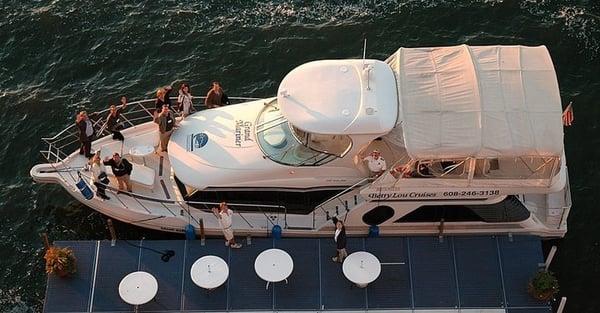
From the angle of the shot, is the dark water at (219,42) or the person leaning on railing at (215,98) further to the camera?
the dark water at (219,42)

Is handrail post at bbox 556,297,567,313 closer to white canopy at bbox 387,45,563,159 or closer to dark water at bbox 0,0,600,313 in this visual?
white canopy at bbox 387,45,563,159

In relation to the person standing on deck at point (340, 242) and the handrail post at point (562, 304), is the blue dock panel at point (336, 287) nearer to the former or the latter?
the person standing on deck at point (340, 242)

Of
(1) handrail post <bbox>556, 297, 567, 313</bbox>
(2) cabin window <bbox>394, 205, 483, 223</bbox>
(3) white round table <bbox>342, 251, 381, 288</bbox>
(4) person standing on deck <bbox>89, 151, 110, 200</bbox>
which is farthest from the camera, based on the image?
(4) person standing on deck <bbox>89, 151, 110, 200</bbox>

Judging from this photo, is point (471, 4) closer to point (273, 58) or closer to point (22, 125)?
point (273, 58)

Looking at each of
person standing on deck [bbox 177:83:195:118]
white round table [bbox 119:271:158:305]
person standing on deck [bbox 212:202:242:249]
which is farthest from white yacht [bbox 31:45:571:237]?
white round table [bbox 119:271:158:305]

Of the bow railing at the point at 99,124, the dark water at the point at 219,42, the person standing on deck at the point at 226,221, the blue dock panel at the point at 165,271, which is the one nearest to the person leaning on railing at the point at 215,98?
the bow railing at the point at 99,124

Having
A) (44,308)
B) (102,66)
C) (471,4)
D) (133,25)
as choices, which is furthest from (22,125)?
(471,4)
